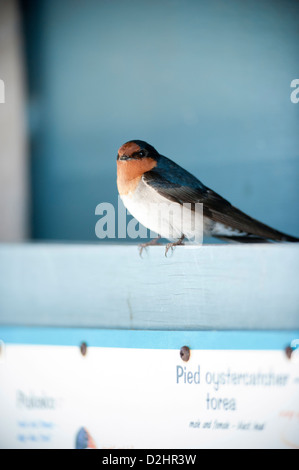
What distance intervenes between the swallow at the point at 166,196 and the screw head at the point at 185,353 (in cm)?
17

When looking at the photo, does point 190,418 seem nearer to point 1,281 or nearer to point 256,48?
point 1,281

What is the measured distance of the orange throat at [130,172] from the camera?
0.83 meters

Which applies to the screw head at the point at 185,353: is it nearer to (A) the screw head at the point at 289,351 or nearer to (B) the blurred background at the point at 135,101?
(A) the screw head at the point at 289,351

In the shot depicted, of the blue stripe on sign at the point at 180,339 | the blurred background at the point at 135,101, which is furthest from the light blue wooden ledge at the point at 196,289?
the blurred background at the point at 135,101

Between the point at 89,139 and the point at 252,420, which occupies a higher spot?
the point at 89,139

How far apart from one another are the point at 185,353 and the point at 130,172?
32cm

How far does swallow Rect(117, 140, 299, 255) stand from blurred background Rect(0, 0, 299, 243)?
4 cm

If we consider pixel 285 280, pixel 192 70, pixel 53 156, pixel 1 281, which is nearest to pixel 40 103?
pixel 53 156

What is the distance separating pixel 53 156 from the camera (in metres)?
2.10

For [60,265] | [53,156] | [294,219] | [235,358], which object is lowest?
[235,358]

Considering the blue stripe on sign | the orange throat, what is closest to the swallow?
the orange throat


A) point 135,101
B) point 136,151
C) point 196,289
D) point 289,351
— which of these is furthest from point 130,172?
point 135,101

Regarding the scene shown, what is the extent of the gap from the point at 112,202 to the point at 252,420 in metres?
0.46

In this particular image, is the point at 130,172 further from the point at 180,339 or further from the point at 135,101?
the point at 135,101
